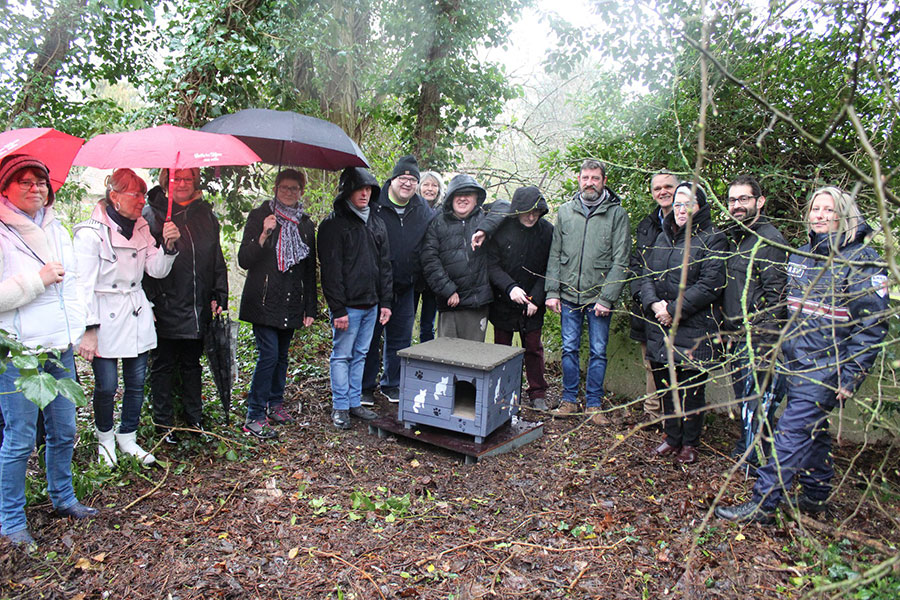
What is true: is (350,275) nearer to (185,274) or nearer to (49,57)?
(185,274)

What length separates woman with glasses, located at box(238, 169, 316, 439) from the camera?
436 cm

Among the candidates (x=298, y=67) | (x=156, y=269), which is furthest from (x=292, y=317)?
(x=298, y=67)

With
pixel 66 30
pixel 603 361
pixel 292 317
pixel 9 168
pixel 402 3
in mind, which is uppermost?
pixel 402 3

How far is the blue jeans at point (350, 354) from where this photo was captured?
15.5 feet

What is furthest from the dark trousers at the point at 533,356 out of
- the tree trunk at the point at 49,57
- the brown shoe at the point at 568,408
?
the tree trunk at the point at 49,57

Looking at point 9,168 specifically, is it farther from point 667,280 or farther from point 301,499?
point 667,280

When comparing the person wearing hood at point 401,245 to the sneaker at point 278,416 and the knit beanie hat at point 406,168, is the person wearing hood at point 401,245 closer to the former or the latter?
the knit beanie hat at point 406,168

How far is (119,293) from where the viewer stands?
11.8 ft

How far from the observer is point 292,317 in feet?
14.6

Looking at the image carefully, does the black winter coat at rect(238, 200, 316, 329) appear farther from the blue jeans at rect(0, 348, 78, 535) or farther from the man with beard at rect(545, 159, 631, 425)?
the man with beard at rect(545, 159, 631, 425)

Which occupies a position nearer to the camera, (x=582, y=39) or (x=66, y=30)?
(x=66, y=30)

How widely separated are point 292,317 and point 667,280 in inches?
109

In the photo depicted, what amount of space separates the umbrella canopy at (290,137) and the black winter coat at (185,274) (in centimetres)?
61

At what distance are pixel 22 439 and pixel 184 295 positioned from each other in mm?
1278
